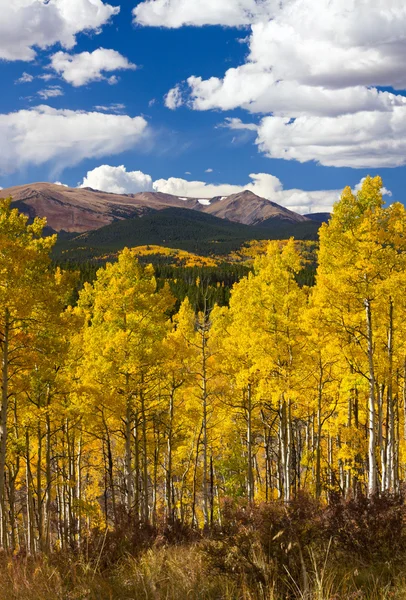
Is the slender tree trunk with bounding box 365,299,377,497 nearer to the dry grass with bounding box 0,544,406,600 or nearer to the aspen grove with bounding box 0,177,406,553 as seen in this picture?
the aspen grove with bounding box 0,177,406,553

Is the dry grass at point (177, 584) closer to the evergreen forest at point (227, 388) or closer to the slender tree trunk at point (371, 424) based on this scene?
the evergreen forest at point (227, 388)

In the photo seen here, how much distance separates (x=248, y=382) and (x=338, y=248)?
6.61m

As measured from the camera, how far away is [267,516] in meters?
5.96

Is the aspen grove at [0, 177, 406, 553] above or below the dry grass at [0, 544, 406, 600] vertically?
above

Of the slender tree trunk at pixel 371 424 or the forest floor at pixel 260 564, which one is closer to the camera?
the forest floor at pixel 260 564

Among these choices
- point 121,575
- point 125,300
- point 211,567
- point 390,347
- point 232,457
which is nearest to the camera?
point 211,567

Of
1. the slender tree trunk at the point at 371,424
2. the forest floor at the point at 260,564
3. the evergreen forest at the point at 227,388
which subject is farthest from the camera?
the slender tree trunk at the point at 371,424

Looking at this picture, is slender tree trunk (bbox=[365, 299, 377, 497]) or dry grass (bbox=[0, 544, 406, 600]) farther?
slender tree trunk (bbox=[365, 299, 377, 497])

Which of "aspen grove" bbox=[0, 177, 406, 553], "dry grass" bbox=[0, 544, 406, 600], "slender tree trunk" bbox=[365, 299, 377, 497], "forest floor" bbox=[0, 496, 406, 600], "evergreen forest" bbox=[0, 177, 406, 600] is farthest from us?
"aspen grove" bbox=[0, 177, 406, 553]

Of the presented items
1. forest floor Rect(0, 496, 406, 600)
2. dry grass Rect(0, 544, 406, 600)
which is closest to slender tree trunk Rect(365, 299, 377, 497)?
forest floor Rect(0, 496, 406, 600)

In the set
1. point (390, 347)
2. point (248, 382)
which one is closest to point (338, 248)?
point (390, 347)

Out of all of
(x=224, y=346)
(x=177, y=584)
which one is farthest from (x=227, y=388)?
(x=177, y=584)

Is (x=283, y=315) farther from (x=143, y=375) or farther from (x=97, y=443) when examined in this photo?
(x=97, y=443)

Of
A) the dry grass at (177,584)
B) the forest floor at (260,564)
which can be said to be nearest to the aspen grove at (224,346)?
the forest floor at (260,564)
